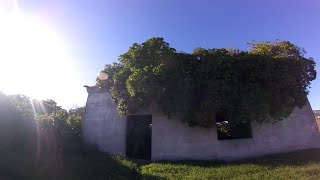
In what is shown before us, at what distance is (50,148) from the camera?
444 inches

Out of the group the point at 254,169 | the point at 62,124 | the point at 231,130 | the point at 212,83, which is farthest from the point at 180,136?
the point at 62,124

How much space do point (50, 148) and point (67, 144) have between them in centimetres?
216

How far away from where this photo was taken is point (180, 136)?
13594mm

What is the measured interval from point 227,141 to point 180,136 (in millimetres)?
2042

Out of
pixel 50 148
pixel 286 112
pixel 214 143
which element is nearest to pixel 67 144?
pixel 50 148

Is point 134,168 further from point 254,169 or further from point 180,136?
point 254,169

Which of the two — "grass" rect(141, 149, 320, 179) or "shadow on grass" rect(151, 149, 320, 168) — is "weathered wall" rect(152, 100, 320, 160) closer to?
"shadow on grass" rect(151, 149, 320, 168)

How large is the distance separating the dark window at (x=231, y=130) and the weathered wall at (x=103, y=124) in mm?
4529

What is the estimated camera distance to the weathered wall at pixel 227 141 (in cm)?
1330

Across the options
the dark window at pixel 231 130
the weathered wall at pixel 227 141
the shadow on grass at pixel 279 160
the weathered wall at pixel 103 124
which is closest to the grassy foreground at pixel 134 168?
the shadow on grass at pixel 279 160

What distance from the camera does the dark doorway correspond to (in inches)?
575

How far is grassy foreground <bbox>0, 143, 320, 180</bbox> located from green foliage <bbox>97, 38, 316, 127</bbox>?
1987 millimetres

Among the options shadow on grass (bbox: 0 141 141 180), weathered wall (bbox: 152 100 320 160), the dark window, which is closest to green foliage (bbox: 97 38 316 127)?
weathered wall (bbox: 152 100 320 160)

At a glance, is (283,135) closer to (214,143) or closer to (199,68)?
(214,143)
